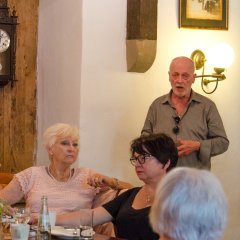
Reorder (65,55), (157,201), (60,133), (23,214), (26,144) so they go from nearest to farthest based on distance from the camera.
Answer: (157,201), (23,214), (60,133), (65,55), (26,144)

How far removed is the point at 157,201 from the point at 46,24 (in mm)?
3232

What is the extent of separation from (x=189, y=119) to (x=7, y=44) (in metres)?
1.51

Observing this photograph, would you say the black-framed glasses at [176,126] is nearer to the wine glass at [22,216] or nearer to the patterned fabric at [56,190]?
the patterned fabric at [56,190]

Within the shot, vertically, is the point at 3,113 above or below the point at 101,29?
below

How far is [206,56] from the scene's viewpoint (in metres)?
4.54

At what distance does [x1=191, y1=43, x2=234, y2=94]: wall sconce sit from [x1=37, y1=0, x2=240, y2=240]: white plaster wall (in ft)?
0.20

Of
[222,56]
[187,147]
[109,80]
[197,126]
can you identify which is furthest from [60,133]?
[222,56]

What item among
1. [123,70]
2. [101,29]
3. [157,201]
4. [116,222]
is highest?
[101,29]

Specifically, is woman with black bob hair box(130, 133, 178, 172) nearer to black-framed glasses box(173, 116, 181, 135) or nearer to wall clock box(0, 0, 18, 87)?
black-framed glasses box(173, 116, 181, 135)

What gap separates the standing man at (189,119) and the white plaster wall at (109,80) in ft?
1.18

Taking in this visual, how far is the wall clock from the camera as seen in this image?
462 cm

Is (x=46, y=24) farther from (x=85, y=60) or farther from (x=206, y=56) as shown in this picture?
(x=206, y=56)

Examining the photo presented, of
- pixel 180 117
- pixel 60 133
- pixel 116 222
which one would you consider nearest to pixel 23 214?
pixel 116 222

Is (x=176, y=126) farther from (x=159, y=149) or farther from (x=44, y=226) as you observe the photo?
(x=44, y=226)
